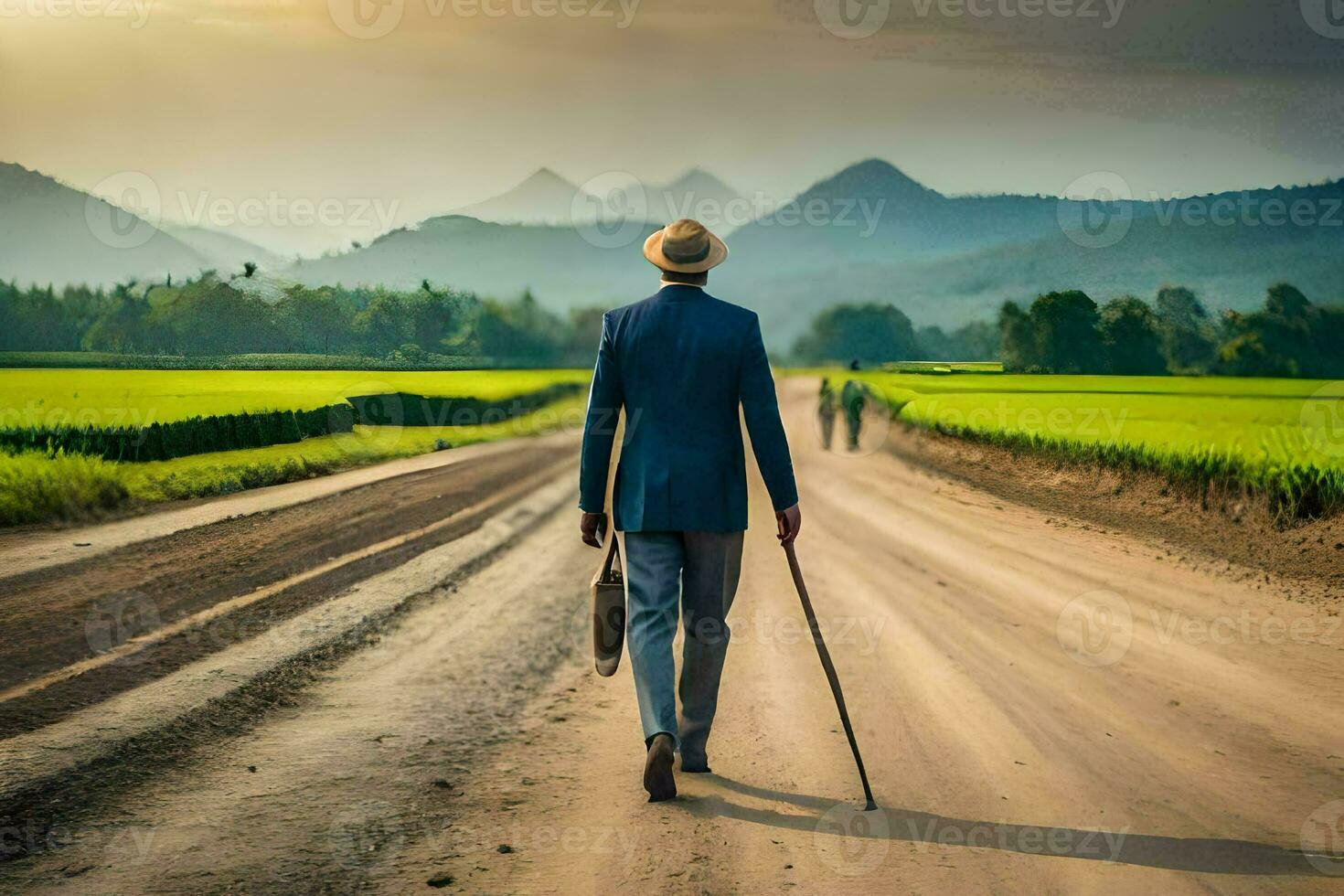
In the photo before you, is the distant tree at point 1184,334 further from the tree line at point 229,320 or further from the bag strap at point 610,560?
the bag strap at point 610,560

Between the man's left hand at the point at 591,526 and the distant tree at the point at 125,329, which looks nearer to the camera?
the man's left hand at the point at 591,526

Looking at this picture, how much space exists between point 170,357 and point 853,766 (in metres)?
10.1

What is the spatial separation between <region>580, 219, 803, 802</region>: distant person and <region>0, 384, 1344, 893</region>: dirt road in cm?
61

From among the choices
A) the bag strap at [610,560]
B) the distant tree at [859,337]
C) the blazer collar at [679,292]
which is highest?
the distant tree at [859,337]

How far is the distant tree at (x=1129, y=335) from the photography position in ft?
57.6

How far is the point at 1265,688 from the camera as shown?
22.4 feet

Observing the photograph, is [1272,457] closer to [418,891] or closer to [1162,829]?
[1162,829]

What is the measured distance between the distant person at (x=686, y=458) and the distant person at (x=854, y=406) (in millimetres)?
22648

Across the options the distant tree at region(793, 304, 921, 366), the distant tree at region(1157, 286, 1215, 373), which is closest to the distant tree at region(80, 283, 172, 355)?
the distant tree at region(1157, 286, 1215, 373)

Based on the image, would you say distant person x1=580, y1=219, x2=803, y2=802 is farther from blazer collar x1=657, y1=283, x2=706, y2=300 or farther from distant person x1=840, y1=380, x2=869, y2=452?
distant person x1=840, y1=380, x2=869, y2=452

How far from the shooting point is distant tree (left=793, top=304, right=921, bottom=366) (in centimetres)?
2900

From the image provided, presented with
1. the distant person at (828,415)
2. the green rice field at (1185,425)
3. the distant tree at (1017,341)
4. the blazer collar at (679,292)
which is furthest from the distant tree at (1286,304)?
the blazer collar at (679,292)

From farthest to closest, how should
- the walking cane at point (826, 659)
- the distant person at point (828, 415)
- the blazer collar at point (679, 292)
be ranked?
the distant person at point (828, 415) → the blazer collar at point (679, 292) → the walking cane at point (826, 659)

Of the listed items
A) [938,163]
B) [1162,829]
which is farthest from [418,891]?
[938,163]
